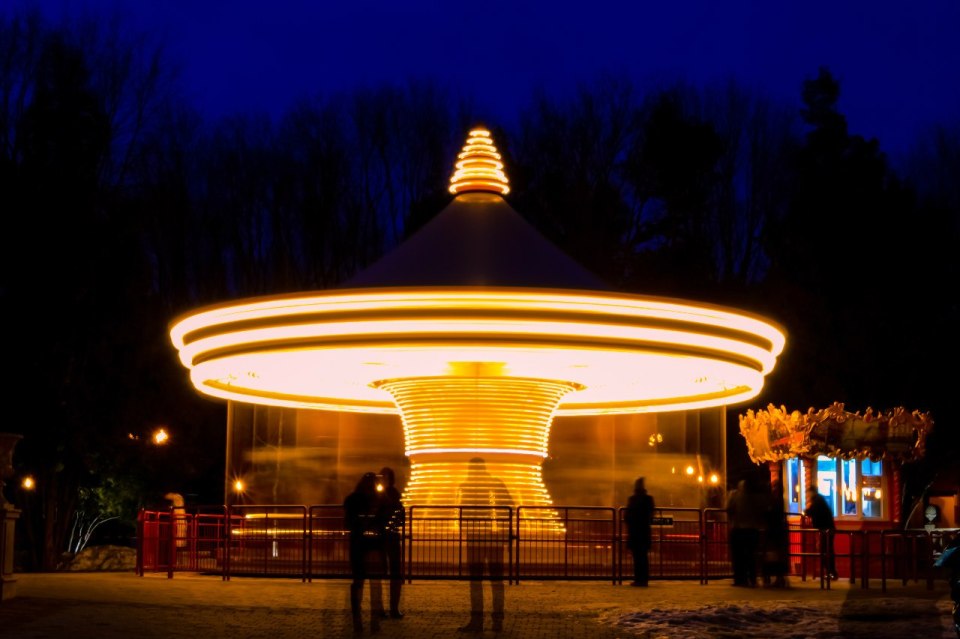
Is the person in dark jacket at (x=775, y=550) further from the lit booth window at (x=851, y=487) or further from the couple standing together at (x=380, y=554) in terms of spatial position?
the lit booth window at (x=851, y=487)

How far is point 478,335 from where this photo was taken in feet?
63.3

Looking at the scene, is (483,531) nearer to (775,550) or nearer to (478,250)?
(775,550)

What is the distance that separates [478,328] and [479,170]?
20.2ft

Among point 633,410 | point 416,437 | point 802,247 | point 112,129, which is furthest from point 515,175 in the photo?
point 416,437

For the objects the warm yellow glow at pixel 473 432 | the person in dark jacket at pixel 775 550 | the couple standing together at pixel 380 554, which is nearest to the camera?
the couple standing together at pixel 380 554

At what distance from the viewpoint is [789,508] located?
27422 millimetres

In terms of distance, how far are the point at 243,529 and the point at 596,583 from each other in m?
5.81

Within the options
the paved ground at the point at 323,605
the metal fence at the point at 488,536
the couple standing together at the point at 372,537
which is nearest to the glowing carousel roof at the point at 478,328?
the metal fence at the point at 488,536

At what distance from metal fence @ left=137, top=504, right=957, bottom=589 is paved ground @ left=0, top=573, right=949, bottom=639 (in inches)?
20.0

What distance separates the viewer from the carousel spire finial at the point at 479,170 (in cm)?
2486

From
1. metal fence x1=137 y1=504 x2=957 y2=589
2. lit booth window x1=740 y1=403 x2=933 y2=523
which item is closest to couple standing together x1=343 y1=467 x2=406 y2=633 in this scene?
metal fence x1=137 y1=504 x2=957 y2=589

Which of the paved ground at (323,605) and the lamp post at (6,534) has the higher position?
the lamp post at (6,534)

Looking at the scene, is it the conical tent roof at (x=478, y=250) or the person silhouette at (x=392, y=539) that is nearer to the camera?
the person silhouette at (x=392, y=539)

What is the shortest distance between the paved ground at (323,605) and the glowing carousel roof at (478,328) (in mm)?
3232
